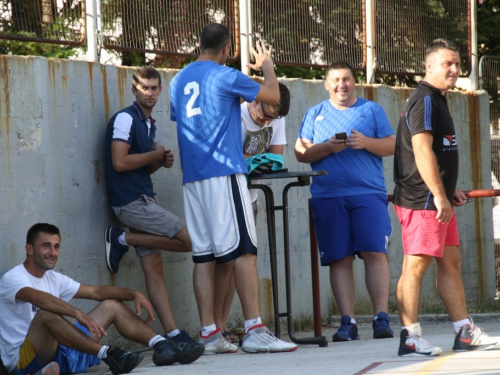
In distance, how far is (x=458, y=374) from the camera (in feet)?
16.3

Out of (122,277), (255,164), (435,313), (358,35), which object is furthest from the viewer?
(358,35)

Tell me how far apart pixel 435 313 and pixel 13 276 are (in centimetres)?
472

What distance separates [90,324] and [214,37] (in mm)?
2196

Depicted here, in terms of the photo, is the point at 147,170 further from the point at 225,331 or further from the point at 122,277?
the point at 225,331

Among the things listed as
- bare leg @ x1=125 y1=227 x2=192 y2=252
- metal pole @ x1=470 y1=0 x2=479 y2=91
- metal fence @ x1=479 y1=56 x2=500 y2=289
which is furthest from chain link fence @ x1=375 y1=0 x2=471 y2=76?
bare leg @ x1=125 y1=227 x2=192 y2=252

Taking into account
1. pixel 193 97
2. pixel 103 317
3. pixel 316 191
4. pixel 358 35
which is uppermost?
pixel 358 35

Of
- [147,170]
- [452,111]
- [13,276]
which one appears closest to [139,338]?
[13,276]

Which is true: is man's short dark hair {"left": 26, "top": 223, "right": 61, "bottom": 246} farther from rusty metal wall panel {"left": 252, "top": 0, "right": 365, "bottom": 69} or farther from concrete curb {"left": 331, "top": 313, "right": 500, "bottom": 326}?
concrete curb {"left": 331, "top": 313, "right": 500, "bottom": 326}

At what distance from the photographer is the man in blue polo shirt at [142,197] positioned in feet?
23.3

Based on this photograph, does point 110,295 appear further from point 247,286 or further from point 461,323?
point 461,323

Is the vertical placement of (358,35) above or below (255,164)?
above

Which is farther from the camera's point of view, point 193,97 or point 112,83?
point 112,83

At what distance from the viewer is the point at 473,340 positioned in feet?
19.6

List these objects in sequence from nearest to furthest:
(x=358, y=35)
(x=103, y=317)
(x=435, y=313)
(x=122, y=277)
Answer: (x=103, y=317) < (x=122, y=277) < (x=435, y=313) < (x=358, y=35)
